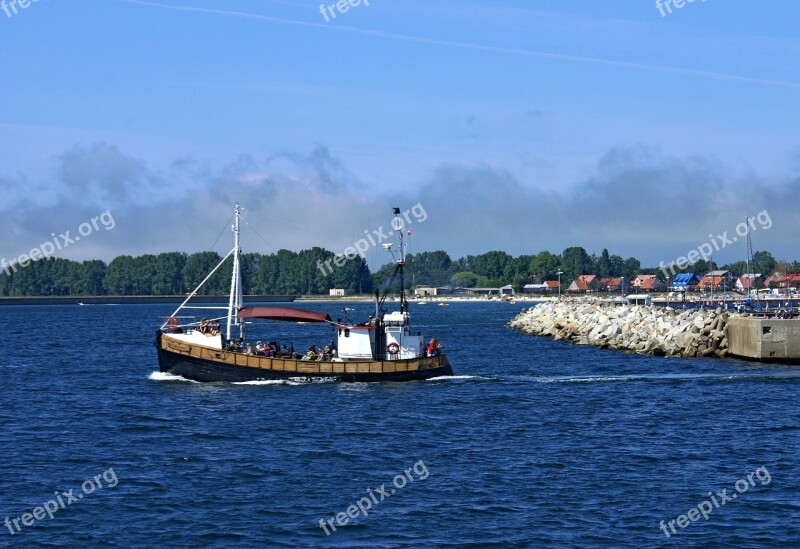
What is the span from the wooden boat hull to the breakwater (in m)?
33.4

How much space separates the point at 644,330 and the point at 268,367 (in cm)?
4679

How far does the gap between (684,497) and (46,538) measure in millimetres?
20097

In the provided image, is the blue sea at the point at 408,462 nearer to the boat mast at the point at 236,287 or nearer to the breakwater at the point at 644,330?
the boat mast at the point at 236,287

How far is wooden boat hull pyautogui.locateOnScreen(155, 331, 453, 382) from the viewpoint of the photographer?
201 ft

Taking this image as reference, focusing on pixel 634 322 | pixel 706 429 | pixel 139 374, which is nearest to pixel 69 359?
pixel 139 374

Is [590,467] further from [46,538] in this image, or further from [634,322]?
[634,322]

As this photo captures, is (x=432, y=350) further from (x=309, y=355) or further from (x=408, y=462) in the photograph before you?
(x=408, y=462)

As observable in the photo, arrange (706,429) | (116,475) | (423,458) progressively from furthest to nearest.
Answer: (706,429)
(423,458)
(116,475)

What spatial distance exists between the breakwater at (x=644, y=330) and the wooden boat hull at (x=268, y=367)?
3339cm

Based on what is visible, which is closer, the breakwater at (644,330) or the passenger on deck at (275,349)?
the passenger on deck at (275,349)

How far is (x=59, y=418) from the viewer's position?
51.4 m

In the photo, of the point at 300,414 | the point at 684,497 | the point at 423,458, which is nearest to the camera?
the point at 684,497

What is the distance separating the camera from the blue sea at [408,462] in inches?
1168

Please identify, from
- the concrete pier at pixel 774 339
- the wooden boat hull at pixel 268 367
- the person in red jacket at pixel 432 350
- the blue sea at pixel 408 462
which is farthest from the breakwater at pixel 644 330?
the wooden boat hull at pixel 268 367
